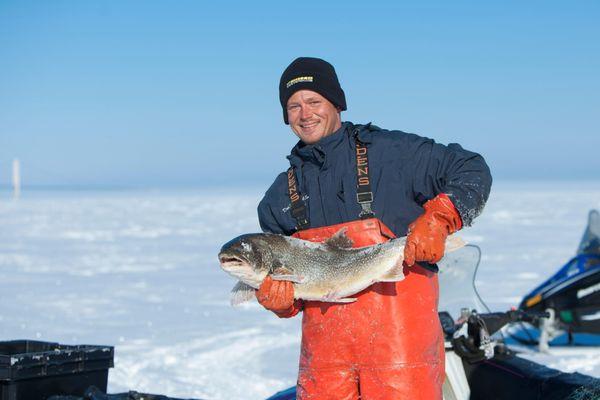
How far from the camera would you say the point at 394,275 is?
259cm

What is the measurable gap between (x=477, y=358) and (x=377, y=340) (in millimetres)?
1134

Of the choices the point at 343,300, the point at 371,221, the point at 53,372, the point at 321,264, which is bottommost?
the point at 53,372

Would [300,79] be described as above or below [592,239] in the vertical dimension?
above

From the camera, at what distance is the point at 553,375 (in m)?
3.26

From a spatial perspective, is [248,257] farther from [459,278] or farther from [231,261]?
[459,278]

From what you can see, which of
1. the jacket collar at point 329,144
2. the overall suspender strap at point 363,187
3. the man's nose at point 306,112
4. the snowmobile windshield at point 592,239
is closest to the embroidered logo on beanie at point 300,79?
the man's nose at point 306,112

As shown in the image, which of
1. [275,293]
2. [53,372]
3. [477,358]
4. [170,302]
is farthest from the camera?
[170,302]

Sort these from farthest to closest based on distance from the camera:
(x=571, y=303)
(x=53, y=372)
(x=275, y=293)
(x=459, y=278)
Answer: (x=571, y=303) → (x=459, y=278) → (x=53, y=372) → (x=275, y=293)

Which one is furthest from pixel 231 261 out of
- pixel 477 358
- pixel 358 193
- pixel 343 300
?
pixel 477 358

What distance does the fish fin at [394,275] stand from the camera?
259 centimetres

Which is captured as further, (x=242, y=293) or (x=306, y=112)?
(x=306, y=112)

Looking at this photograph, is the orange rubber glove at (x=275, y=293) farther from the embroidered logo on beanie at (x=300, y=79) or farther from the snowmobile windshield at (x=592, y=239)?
the snowmobile windshield at (x=592, y=239)

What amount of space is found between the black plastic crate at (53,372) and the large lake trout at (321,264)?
1526 millimetres

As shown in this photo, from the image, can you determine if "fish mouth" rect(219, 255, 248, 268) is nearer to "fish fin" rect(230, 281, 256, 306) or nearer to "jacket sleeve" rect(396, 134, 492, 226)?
"fish fin" rect(230, 281, 256, 306)
